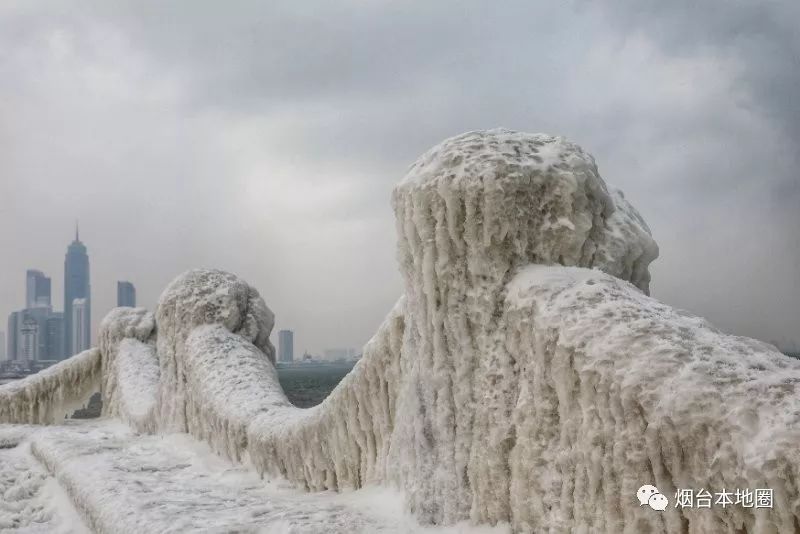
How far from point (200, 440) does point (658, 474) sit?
3820mm

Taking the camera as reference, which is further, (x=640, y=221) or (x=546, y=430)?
(x=640, y=221)

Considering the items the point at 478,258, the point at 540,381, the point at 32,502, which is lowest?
the point at 32,502

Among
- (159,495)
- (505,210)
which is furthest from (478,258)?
(159,495)

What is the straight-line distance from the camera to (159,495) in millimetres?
3410

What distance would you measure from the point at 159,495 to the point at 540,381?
2070 mm

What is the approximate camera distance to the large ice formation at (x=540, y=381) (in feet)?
5.59

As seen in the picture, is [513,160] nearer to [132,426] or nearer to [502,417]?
[502,417]

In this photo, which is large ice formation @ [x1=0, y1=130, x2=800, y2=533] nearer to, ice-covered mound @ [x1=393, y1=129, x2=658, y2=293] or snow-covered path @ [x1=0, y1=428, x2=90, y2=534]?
ice-covered mound @ [x1=393, y1=129, x2=658, y2=293]

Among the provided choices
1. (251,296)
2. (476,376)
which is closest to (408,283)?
(476,376)

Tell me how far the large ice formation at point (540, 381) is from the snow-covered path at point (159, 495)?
0.56 feet

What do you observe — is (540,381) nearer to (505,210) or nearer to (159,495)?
(505,210)

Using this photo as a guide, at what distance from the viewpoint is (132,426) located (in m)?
6.35

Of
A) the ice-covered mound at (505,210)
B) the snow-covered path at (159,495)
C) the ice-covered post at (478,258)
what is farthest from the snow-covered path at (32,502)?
the ice-covered mound at (505,210)

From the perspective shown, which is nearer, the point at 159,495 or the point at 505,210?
the point at 505,210
